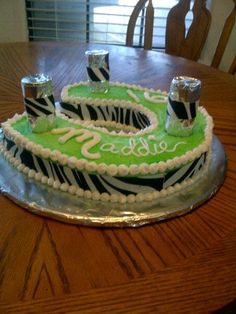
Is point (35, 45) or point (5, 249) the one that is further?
point (35, 45)

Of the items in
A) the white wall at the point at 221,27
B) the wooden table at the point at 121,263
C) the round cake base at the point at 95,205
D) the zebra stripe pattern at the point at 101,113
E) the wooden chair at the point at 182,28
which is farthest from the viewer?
the white wall at the point at 221,27

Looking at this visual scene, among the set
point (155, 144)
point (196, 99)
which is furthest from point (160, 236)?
point (196, 99)

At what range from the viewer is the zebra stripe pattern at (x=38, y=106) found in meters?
0.72

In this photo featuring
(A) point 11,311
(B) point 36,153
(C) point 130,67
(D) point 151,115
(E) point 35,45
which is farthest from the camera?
(E) point 35,45

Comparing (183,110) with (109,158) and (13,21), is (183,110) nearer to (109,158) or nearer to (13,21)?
(109,158)

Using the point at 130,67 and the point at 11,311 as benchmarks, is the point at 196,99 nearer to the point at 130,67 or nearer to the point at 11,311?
the point at 11,311

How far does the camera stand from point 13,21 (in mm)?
2465

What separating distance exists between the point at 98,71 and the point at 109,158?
459 mm

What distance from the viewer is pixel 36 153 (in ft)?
2.28

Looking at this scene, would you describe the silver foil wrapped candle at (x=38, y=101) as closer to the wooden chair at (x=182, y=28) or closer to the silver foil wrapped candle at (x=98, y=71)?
the silver foil wrapped candle at (x=98, y=71)

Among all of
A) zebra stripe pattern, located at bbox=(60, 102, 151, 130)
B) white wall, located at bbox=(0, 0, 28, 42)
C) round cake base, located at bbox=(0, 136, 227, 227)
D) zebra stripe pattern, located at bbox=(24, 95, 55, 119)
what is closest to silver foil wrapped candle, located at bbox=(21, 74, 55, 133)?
zebra stripe pattern, located at bbox=(24, 95, 55, 119)

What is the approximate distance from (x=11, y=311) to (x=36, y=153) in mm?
324

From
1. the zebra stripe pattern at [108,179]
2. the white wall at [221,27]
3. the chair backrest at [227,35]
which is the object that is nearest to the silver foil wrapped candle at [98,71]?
the zebra stripe pattern at [108,179]

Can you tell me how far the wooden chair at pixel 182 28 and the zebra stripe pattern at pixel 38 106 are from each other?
133 centimetres
